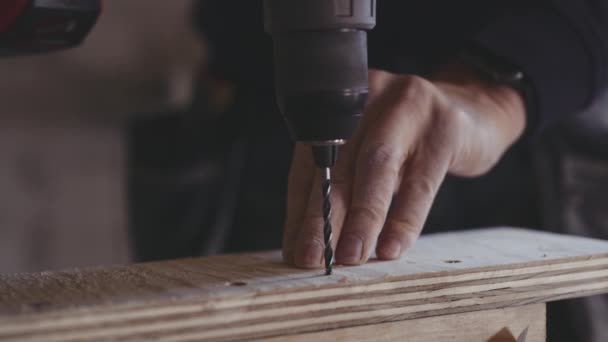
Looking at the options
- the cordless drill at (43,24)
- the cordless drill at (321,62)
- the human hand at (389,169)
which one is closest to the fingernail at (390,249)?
the human hand at (389,169)

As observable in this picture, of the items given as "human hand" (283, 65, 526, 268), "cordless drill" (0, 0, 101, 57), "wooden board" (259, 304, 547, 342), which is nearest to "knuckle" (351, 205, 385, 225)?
"human hand" (283, 65, 526, 268)

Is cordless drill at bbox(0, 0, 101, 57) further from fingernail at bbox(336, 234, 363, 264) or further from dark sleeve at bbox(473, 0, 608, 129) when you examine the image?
dark sleeve at bbox(473, 0, 608, 129)

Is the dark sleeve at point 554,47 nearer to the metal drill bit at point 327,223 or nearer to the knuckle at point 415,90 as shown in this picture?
the knuckle at point 415,90

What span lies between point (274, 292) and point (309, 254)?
0.12 m

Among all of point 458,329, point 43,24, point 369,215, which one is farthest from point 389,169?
point 43,24

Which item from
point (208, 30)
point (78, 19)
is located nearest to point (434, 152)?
point (78, 19)

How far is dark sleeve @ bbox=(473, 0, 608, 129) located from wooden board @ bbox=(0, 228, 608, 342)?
31 centimetres

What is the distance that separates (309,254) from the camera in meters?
0.69

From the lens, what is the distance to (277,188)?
1.46 metres

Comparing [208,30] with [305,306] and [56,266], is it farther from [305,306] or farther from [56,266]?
[56,266]

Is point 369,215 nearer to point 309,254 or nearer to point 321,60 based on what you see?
point 309,254

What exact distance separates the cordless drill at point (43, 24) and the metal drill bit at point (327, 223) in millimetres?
266

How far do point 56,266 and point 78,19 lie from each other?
2.03 m

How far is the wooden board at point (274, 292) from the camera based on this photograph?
20.6 inches
